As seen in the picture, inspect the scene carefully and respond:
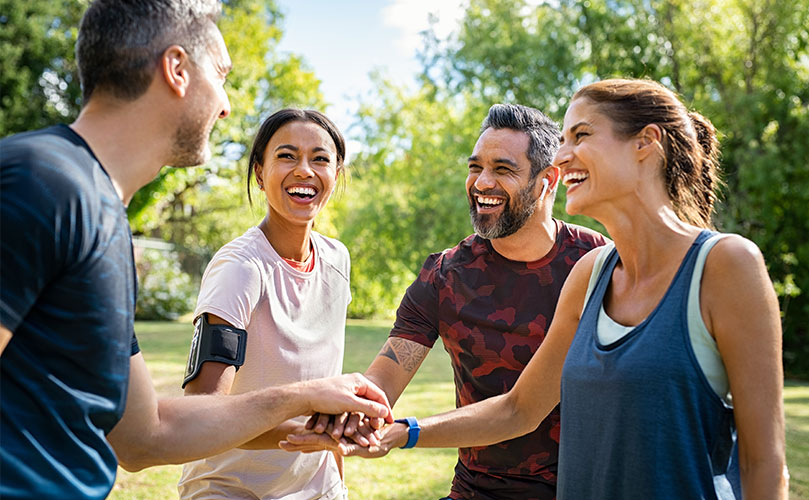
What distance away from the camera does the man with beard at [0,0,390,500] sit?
4.87 feet

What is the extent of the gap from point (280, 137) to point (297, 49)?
26.6 m

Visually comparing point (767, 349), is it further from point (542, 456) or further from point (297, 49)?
point (297, 49)

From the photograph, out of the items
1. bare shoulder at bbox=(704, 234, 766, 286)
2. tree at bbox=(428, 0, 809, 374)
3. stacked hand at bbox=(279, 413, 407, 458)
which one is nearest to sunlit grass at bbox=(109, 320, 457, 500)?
stacked hand at bbox=(279, 413, 407, 458)

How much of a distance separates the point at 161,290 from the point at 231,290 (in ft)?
62.5

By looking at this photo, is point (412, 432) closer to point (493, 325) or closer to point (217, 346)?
point (493, 325)

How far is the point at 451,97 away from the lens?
2466cm

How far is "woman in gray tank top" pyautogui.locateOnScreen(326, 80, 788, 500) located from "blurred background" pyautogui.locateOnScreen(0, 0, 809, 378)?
12274 mm

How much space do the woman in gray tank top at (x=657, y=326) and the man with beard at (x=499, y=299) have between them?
26.0 inches

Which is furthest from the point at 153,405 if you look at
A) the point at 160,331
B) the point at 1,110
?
the point at 1,110

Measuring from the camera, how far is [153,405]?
2.19 metres

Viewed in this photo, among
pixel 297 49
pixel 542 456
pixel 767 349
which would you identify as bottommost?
pixel 542 456

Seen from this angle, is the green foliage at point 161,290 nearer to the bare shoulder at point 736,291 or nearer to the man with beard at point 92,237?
the man with beard at point 92,237

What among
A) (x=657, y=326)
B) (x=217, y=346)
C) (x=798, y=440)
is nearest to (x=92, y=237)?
(x=217, y=346)

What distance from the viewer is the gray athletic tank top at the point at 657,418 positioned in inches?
77.3
